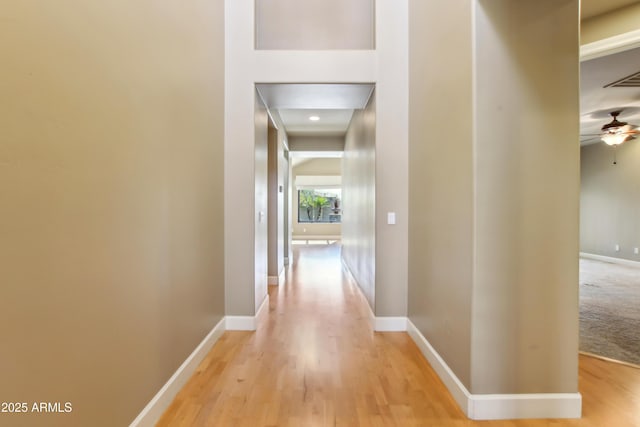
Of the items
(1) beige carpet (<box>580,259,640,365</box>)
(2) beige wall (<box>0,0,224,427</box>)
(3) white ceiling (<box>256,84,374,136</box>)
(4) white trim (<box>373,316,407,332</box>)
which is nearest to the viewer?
(2) beige wall (<box>0,0,224,427</box>)

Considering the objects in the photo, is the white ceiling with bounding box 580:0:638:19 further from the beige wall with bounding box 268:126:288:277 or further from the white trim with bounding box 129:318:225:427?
the white trim with bounding box 129:318:225:427

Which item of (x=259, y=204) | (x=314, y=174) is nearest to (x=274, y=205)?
(x=259, y=204)

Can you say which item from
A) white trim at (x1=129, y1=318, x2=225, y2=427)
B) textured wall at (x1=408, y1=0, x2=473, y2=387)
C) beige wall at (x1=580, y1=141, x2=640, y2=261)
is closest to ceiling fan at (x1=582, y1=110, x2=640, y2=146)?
beige wall at (x1=580, y1=141, x2=640, y2=261)

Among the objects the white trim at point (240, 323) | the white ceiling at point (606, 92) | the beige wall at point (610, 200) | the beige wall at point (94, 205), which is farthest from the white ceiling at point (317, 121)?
the beige wall at point (610, 200)

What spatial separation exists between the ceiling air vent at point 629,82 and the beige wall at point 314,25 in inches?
130

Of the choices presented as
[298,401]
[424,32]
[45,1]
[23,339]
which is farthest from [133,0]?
[298,401]

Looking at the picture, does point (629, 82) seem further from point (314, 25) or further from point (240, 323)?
point (240, 323)

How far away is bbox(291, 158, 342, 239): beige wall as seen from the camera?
12148 millimetres

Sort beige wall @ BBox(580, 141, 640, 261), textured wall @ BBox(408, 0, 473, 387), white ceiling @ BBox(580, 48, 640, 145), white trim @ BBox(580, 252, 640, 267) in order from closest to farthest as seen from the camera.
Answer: textured wall @ BBox(408, 0, 473, 387) < white ceiling @ BBox(580, 48, 640, 145) < white trim @ BBox(580, 252, 640, 267) < beige wall @ BBox(580, 141, 640, 261)

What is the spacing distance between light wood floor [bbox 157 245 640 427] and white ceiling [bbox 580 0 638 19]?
2857 mm

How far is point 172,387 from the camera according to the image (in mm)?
1927

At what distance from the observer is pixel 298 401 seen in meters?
1.93

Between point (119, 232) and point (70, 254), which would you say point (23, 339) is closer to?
point (70, 254)

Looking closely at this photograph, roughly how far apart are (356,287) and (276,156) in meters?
2.42
